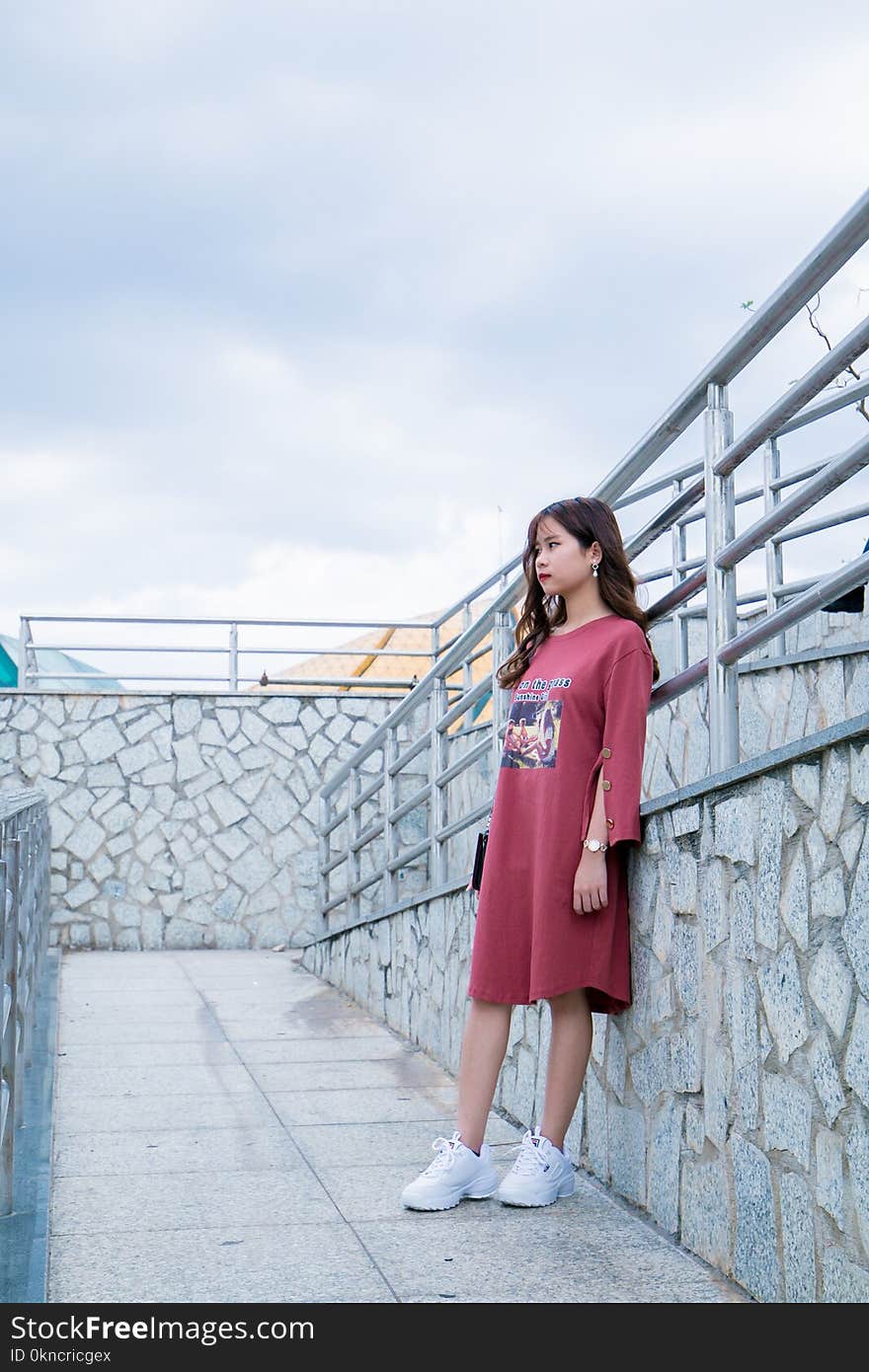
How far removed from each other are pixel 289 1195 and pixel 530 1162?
605mm

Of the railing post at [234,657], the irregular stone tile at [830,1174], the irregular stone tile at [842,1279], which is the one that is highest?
the railing post at [234,657]

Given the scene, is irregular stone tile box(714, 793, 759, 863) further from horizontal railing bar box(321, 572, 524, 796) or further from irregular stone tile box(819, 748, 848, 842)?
horizontal railing bar box(321, 572, 524, 796)

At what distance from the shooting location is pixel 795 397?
272 cm

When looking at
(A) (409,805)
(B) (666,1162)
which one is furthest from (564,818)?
(A) (409,805)

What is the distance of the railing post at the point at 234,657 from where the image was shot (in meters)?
11.9

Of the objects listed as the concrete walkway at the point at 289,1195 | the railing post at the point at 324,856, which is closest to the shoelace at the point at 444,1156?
the concrete walkway at the point at 289,1195

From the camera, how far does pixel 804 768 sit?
2.37m

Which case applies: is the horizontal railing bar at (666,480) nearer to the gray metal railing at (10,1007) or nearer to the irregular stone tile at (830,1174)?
the gray metal railing at (10,1007)

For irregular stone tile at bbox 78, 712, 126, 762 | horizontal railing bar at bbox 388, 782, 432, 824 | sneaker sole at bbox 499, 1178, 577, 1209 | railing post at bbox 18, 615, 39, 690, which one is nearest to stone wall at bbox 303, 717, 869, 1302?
sneaker sole at bbox 499, 1178, 577, 1209

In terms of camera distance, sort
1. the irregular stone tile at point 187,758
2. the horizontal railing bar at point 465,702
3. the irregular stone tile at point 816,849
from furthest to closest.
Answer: the irregular stone tile at point 187,758
the horizontal railing bar at point 465,702
the irregular stone tile at point 816,849

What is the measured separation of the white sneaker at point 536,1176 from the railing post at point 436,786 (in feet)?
7.50

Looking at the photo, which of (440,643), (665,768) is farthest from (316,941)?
(440,643)

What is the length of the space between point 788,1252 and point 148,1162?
1.93 m

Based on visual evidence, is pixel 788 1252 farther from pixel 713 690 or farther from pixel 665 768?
pixel 665 768
